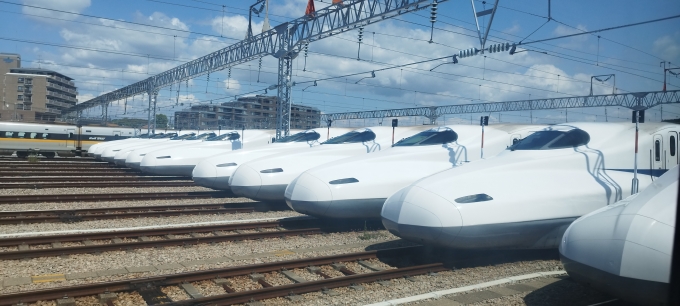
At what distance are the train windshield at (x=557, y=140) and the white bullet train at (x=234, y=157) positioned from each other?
280 inches

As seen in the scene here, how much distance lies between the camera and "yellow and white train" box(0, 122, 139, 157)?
121 ft

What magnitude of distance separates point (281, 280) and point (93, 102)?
199 feet

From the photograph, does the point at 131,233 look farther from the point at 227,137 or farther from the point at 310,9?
the point at 310,9

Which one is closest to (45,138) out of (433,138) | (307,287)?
(433,138)

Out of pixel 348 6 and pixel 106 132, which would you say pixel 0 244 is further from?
pixel 106 132

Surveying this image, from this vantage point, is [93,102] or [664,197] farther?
[93,102]

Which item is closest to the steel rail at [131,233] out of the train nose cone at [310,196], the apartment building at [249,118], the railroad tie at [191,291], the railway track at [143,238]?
the railway track at [143,238]

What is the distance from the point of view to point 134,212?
44.2 feet

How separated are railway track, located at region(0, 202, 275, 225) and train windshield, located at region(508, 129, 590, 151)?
7801 mm

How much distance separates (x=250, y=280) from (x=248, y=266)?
0.29m

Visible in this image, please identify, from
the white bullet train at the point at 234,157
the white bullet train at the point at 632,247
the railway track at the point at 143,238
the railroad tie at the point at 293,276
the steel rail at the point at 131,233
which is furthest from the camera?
the white bullet train at the point at 234,157

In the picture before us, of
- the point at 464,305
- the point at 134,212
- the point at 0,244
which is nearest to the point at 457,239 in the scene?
Result: the point at 464,305

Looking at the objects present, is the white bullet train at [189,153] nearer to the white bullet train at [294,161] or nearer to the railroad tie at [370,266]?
the white bullet train at [294,161]

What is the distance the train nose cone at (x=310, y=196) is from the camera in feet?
32.2
